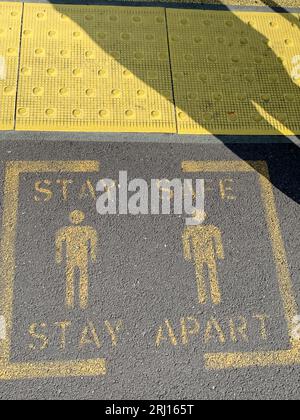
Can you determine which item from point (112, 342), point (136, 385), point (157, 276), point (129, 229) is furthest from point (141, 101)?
point (136, 385)

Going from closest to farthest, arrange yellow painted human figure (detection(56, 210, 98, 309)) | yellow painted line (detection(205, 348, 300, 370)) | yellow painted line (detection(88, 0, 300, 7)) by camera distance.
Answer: yellow painted line (detection(205, 348, 300, 370)), yellow painted human figure (detection(56, 210, 98, 309)), yellow painted line (detection(88, 0, 300, 7))

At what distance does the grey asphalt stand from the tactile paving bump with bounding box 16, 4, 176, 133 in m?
0.24

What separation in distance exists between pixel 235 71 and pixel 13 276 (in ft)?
11.3

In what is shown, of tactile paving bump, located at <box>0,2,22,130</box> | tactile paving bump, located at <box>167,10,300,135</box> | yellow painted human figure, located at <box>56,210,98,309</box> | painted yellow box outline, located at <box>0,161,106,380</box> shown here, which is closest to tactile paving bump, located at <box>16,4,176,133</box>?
tactile paving bump, located at <box>0,2,22,130</box>

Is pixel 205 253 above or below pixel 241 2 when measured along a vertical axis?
below

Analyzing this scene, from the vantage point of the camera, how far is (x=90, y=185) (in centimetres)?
502

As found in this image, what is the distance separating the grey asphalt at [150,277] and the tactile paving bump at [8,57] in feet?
0.92

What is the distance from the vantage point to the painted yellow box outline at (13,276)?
4.20 meters

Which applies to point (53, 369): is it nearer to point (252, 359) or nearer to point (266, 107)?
point (252, 359)

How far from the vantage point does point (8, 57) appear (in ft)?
18.6

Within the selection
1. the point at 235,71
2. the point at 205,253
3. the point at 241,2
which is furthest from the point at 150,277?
the point at 241,2

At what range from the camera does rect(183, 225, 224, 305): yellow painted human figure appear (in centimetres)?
462

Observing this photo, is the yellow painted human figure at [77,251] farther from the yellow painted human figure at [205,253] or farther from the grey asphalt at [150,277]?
the yellow painted human figure at [205,253]

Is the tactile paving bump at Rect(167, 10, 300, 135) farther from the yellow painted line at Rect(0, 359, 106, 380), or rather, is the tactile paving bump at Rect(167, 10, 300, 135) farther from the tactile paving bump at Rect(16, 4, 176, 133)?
the yellow painted line at Rect(0, 359, 106, 380)
